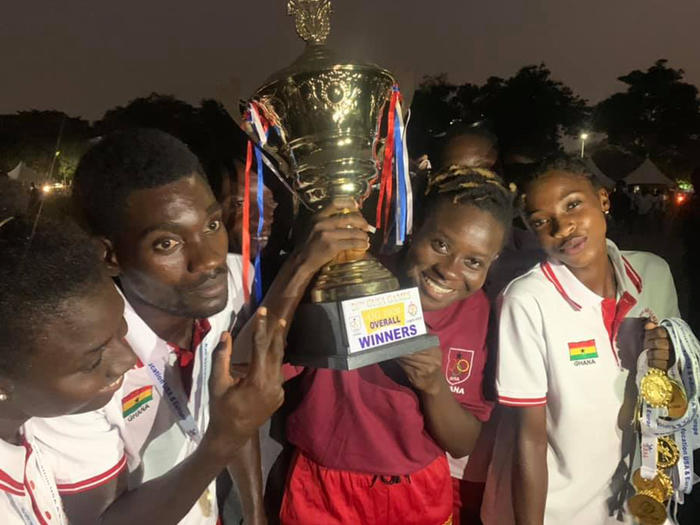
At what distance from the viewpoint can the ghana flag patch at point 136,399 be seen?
166 centimetres

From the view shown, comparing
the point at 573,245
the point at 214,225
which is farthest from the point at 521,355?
the point at 214,225

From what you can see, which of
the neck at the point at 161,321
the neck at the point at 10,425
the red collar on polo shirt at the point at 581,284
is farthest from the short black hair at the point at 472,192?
the neck at the point at 10,425

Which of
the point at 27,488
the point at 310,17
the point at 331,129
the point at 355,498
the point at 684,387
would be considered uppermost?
the point at 310,17

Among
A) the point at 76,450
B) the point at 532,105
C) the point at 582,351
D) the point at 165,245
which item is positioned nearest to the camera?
the point at 76,450

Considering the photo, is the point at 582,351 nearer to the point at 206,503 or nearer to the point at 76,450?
the point at 206,503

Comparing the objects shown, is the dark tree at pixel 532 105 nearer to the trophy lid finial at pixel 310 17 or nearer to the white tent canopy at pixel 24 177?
the white tent canopy at pixel 24 177

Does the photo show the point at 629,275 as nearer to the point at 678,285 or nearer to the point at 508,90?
the point at 678,285

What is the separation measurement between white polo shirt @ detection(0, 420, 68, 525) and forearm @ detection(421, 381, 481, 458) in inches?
45.0

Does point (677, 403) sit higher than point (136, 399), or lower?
lower

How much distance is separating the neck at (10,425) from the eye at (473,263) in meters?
1.47

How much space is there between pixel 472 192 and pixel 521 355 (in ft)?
2.13

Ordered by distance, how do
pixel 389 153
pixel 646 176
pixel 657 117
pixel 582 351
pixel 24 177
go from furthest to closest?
pixel 657 117 < pixel 646 176 < pixel 24 177 < pixel 389 153 < pixel 582 351

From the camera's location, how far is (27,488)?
129cm

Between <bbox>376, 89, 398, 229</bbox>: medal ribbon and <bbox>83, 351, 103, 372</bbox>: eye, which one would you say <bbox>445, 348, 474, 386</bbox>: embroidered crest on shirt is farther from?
<bbox>83, 351, 103, 372</bbox>: eye
